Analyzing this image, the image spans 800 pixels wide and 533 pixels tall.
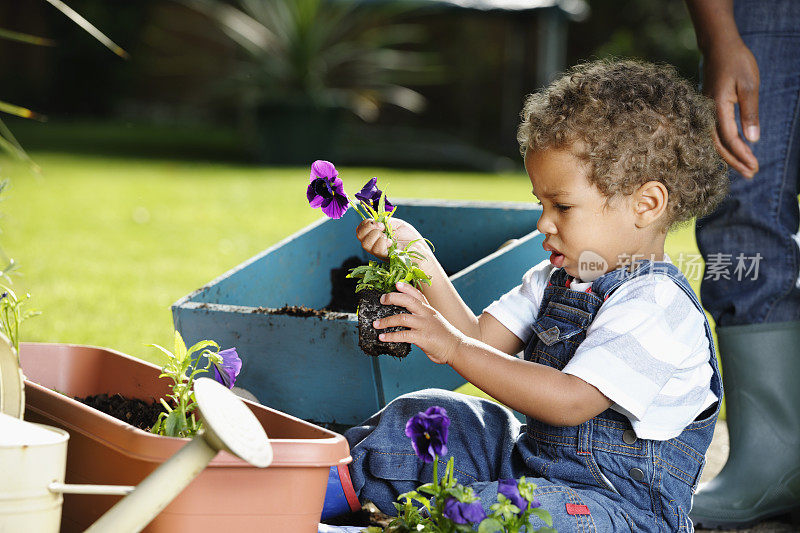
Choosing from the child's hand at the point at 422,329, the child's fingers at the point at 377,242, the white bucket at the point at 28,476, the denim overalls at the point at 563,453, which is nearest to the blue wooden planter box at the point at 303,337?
the denim overalls at the point at 563,453

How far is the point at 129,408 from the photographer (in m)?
1.68

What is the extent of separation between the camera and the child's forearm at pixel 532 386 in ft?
5.05

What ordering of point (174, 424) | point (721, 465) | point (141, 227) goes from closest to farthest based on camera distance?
1. point (174, 424)
2. point (721, 465)
3. point (141, 227)

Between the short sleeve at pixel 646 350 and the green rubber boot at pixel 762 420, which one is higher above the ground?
the short sleeve at pixel 646 350

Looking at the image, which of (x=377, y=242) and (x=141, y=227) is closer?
(x=377, y=242)

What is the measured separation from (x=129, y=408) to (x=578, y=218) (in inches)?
33.9

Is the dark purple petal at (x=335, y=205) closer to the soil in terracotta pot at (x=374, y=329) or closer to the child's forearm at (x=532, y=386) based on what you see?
the soil in terracotta pot at (x=374, y=329)

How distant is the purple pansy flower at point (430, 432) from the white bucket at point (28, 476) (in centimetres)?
50

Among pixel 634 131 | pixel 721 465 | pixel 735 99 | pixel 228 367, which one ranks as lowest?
pixel 721 465

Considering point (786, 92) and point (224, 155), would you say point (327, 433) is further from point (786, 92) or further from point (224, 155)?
point (224, 155)

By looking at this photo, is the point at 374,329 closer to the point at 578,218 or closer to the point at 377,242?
the point at 377,242

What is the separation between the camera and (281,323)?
1.94 metres

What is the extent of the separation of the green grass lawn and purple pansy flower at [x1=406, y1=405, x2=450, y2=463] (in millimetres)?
1798

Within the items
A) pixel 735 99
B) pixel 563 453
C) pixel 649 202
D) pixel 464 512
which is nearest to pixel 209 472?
pixel 464 512
